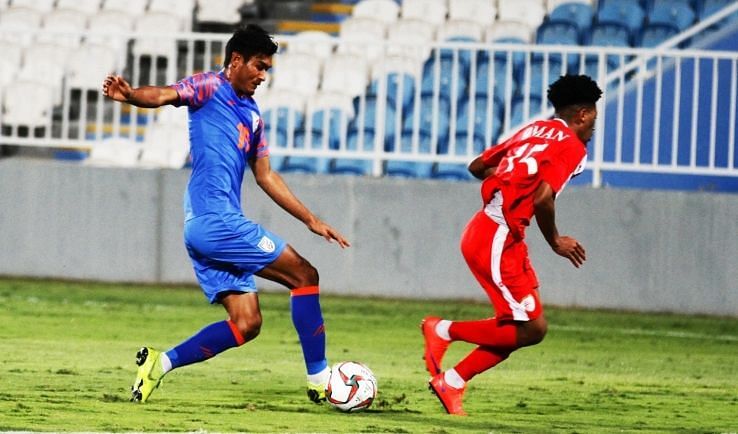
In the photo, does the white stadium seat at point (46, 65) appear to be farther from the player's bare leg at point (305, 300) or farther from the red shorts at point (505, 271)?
the red shorts at point (505, 271)

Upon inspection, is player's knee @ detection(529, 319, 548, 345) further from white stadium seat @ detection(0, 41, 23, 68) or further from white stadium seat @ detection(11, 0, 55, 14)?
white stadium seat @ detection(11, 0, 55, 14)

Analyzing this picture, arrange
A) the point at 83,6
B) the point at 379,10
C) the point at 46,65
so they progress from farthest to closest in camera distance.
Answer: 1. the point at 83,6
2. the point at 379,10
3. the point at 46,65

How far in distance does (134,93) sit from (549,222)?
2062 mm

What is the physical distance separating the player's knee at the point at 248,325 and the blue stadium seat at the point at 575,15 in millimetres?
9948

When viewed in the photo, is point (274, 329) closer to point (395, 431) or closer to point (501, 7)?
point (395, 431)

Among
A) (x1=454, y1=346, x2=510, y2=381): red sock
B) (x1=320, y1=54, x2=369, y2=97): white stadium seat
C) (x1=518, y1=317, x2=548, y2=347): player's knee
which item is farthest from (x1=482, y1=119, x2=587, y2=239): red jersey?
(x1=320, y1=54, x2=369, y2=97): white stadium seat

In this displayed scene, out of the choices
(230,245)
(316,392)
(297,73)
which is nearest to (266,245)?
(230,245)

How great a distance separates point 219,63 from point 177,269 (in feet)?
6.97

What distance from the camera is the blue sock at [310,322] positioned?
26.5ft

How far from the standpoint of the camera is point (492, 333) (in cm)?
819

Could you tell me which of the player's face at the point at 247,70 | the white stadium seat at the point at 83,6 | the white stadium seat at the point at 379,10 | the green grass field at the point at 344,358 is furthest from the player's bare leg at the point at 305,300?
the white stadium seat at the point at 83,6

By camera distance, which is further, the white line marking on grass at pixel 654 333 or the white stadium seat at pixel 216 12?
the white stadium seat at pixel 216 12

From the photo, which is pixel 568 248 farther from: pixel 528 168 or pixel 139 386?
pixel 139 386

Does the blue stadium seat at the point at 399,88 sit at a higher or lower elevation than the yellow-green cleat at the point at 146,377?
higher
